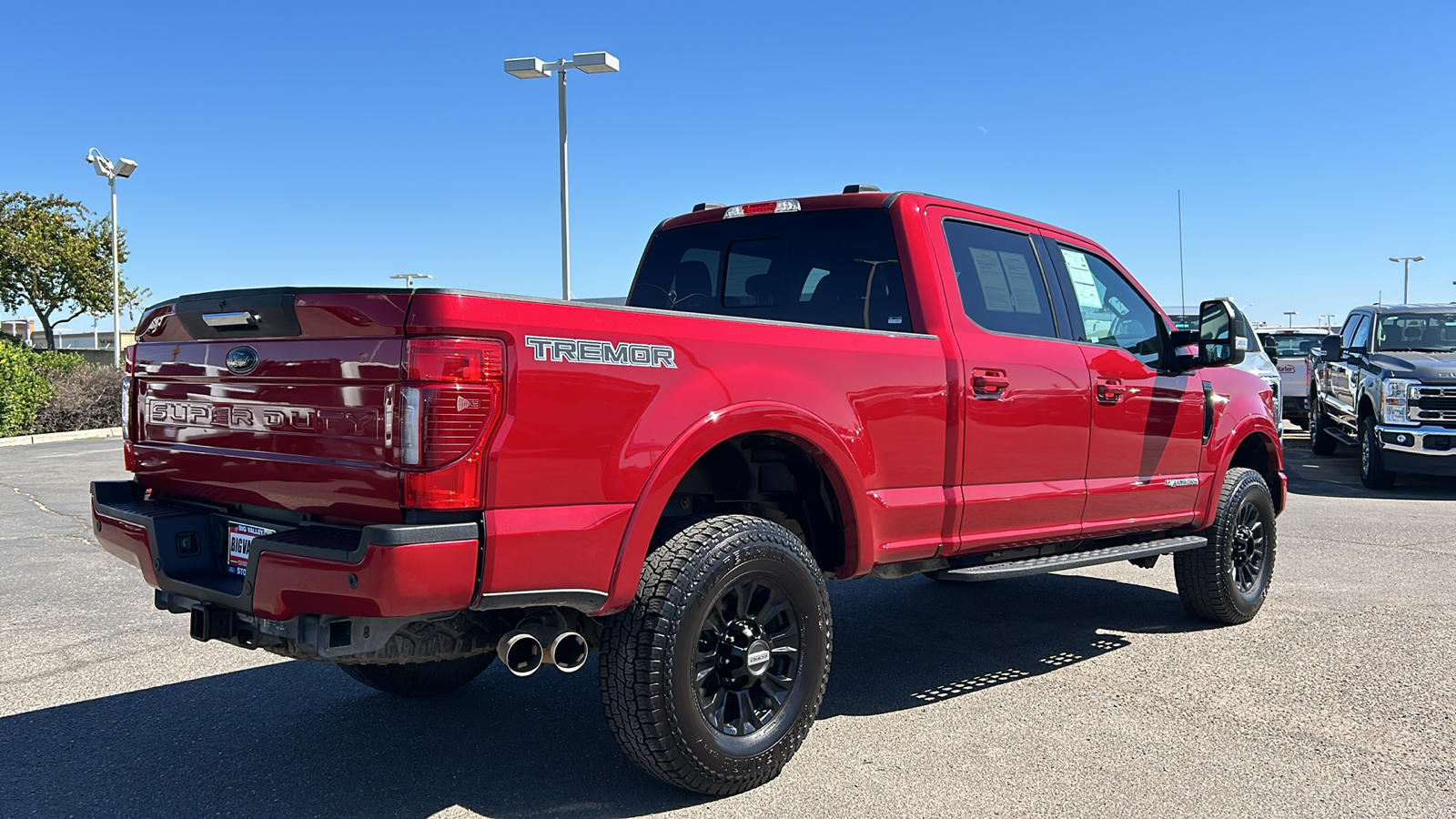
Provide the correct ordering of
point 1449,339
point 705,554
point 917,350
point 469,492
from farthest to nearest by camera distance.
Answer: point 1449,339 → point 917,350 → point 705,554 → point 469,492

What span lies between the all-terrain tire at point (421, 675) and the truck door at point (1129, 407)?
278 cm

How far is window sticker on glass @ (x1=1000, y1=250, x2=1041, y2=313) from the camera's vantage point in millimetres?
5102

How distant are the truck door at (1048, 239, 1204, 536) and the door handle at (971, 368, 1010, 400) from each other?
68 centimetres

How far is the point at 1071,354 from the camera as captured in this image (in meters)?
5.12

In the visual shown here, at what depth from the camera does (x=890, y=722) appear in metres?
4.48

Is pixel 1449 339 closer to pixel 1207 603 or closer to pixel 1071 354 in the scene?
pixel 1207 603

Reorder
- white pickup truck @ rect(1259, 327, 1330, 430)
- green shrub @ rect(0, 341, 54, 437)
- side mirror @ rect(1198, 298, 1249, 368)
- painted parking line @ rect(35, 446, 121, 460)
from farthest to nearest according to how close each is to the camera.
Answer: green shrub @ rect(0, 341, 54, 437) < white pickup truck @ rect(1259, 327, 1330, 430) < painted parking line @ rect(35, 446, 121, 460) < side mirror @ rect(1198, 298, 1249, 368)

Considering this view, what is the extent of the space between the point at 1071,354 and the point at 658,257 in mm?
1999

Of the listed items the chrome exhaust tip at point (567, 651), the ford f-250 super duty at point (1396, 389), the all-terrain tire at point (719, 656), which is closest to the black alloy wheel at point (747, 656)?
the all-terrain tire at point (719, 656)

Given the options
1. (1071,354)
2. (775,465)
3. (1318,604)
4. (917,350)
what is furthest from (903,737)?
(1318,604)

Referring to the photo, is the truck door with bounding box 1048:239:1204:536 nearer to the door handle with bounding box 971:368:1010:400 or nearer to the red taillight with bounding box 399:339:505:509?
the door handle with bounding box 971:368:1010:400

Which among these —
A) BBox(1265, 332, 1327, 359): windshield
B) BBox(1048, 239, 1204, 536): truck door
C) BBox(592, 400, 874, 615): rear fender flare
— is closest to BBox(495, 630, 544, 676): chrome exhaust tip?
BBox(592, 400, 874, 615): rear fender flare

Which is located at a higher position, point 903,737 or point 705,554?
point 705,554

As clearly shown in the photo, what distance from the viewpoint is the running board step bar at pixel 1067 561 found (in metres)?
4.70
